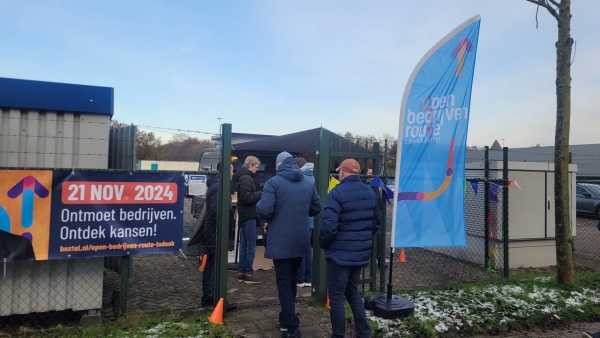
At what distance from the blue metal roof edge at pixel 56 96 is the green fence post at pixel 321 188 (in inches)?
91.5

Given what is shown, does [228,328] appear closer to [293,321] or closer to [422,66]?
[293,321]

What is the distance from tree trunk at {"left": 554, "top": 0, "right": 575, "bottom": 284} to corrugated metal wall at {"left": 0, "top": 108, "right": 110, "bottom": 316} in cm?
598

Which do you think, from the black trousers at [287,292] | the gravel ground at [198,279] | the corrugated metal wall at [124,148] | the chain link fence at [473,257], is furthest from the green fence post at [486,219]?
the corrugated metal wall at [124,148]

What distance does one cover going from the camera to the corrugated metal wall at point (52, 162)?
393 cm

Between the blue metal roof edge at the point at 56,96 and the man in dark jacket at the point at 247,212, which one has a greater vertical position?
the blue metal roof edge at the point at 56,96

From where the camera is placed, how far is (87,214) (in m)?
4.06

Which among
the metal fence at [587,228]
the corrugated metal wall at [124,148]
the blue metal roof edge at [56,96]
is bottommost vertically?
the metal fence at [587,228]

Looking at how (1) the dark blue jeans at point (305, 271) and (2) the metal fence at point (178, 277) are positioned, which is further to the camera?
(1) the dark blue jeans at point (305, 271)

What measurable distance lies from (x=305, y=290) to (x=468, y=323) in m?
2.17

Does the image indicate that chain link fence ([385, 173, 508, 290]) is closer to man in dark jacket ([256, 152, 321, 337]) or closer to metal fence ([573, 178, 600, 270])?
metal fence ([573, 178, 600, 270])

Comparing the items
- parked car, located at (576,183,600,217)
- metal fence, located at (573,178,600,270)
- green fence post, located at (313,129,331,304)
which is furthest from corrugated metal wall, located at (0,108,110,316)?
parked car, located at (576,183,600,217)

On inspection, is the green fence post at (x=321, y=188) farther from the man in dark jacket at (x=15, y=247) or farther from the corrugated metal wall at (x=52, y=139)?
the man in dark jacket at (x=15, y=247)

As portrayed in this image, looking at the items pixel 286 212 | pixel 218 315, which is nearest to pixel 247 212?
pixel 218 315

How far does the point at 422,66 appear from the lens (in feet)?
14.8
